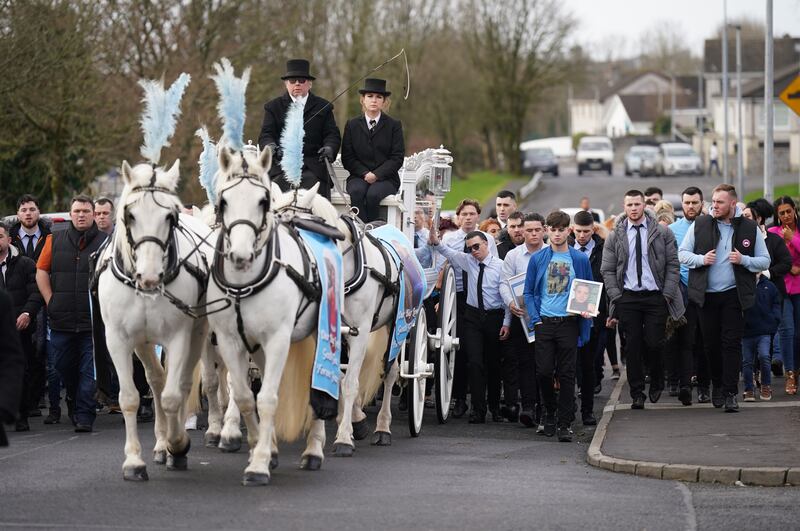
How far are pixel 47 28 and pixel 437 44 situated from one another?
151 feet

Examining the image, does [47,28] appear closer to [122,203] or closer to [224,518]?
[122,203]

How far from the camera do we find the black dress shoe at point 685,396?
585 inches

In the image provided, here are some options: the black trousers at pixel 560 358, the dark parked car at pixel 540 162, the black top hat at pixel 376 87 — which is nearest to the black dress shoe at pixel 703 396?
the black trousers at pixel 560 358

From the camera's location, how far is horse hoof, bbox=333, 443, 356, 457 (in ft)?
37.9

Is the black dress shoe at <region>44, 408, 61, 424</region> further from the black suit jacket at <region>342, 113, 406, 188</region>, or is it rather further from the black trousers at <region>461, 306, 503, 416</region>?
the black trousers at <region>461, 306, 503, 416</region>

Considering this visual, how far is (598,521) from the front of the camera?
8.67 meters

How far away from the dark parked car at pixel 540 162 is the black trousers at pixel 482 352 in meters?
67.2

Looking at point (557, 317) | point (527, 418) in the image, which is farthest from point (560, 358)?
point (527, 418)

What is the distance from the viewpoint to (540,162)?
8238cm

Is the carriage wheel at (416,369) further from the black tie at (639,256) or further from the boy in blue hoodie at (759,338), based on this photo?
the boy in blue hoodie at (759,338)

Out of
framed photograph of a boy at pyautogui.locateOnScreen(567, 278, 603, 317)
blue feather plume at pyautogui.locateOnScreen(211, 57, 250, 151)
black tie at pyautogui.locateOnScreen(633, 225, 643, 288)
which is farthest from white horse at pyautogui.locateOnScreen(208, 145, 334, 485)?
black tie at pyautogui.locateOnScreen(633, 225, 643, 288)

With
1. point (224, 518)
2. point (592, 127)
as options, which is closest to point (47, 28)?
point (224, 518)

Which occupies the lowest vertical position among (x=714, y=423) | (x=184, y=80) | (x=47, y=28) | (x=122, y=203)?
(x=714, y=423)

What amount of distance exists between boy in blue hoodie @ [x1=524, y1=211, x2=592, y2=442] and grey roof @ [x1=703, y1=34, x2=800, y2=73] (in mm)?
105357
